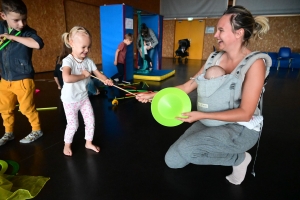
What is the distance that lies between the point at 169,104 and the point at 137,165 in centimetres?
69

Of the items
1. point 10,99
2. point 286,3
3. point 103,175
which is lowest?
point 103,175

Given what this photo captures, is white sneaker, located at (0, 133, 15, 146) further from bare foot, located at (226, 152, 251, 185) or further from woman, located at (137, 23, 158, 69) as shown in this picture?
woman, located at (137, 23, 158, 69)

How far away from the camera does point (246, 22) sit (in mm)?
1439

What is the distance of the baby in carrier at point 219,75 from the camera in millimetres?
1475

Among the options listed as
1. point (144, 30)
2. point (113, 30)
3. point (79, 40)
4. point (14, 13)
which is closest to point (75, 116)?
point (79, 40)

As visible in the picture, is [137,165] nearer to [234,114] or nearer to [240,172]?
[240,172]

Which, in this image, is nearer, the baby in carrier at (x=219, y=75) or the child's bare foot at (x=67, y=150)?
the baby in carrier at (x=219, y=75)

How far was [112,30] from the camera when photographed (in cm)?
514

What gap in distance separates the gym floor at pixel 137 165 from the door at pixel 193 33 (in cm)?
1006

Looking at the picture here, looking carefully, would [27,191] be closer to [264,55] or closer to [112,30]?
[264,55]

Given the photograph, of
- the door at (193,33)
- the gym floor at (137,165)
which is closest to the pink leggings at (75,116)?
the gym floor at (137,165)

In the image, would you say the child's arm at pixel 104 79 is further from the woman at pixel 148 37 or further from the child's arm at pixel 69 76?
the woman at pixel 148 37

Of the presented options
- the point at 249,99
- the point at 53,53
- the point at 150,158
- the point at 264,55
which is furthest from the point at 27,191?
the point at 53,53

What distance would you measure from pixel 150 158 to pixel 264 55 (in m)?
1.31
